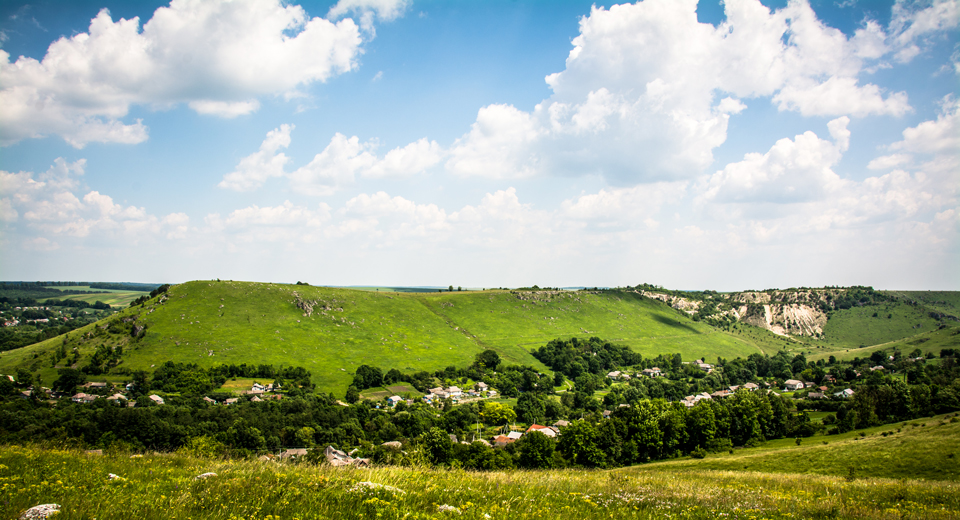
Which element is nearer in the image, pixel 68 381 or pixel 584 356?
pixel 68 381

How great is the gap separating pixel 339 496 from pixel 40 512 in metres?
4.96

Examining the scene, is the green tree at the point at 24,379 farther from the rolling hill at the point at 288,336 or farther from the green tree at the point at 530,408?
the green tree at the point at 530,408

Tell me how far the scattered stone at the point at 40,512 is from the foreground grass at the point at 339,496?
0.17 metres

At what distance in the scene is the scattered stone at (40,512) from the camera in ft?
22.3

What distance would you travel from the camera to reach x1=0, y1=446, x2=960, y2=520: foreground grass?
26.3 feet

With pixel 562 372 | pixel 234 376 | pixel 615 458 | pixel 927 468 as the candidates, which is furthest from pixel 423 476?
pixel 562 372

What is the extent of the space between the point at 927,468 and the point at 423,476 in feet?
176

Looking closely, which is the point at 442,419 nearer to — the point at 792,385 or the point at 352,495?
the point at 352,495

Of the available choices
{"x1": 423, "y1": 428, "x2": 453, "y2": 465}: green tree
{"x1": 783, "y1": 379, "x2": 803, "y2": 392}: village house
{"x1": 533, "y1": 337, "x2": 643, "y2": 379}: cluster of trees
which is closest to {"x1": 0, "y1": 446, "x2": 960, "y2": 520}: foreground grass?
{"x1": 423, "y1": 428, "x2": 453, "y2": 465}: green tree

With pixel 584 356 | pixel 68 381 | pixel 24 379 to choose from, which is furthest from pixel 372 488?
pixel 584 356

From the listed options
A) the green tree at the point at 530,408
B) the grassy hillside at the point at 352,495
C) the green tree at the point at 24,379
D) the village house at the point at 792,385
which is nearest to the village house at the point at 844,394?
the village house at the point at 792,385

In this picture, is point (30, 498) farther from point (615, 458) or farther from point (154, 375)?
point (154, 375)

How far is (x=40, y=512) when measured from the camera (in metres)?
7.01

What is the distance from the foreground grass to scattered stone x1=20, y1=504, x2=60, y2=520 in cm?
17
